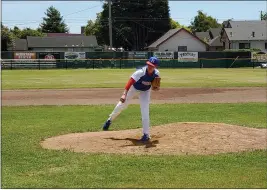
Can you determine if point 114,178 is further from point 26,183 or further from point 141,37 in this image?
point 141,37

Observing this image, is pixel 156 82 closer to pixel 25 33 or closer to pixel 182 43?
pixel 182 43

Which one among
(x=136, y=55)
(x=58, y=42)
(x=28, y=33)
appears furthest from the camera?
(x=28, y=33)

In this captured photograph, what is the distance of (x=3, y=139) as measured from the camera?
10586 millimetres

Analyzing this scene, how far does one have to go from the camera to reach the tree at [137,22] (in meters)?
86.9

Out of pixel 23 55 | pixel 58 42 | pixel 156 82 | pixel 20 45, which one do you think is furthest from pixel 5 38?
pixel 156 82

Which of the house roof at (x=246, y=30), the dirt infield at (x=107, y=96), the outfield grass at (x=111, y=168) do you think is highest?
the house roof at (x=246, y=30)

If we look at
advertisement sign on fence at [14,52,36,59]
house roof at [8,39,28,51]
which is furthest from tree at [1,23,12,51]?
advertisement sign on fence at [14,52,36,59]

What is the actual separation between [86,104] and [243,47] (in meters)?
65.4

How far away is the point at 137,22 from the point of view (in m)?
87.5

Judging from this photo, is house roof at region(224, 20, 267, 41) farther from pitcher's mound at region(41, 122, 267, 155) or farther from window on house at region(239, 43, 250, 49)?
pitcher's mound at region(41, 122, 267, 155)

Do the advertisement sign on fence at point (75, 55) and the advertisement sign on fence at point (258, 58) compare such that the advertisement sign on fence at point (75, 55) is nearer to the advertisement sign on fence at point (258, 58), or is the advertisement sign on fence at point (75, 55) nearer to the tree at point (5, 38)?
the tree at point (5, 38)

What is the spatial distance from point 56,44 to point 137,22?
1639 cm

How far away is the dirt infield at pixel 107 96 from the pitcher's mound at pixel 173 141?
9.42 meters

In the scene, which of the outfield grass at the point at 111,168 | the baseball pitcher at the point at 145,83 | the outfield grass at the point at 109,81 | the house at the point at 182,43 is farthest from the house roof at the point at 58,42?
the baseball pitcher at the point at 145,83
